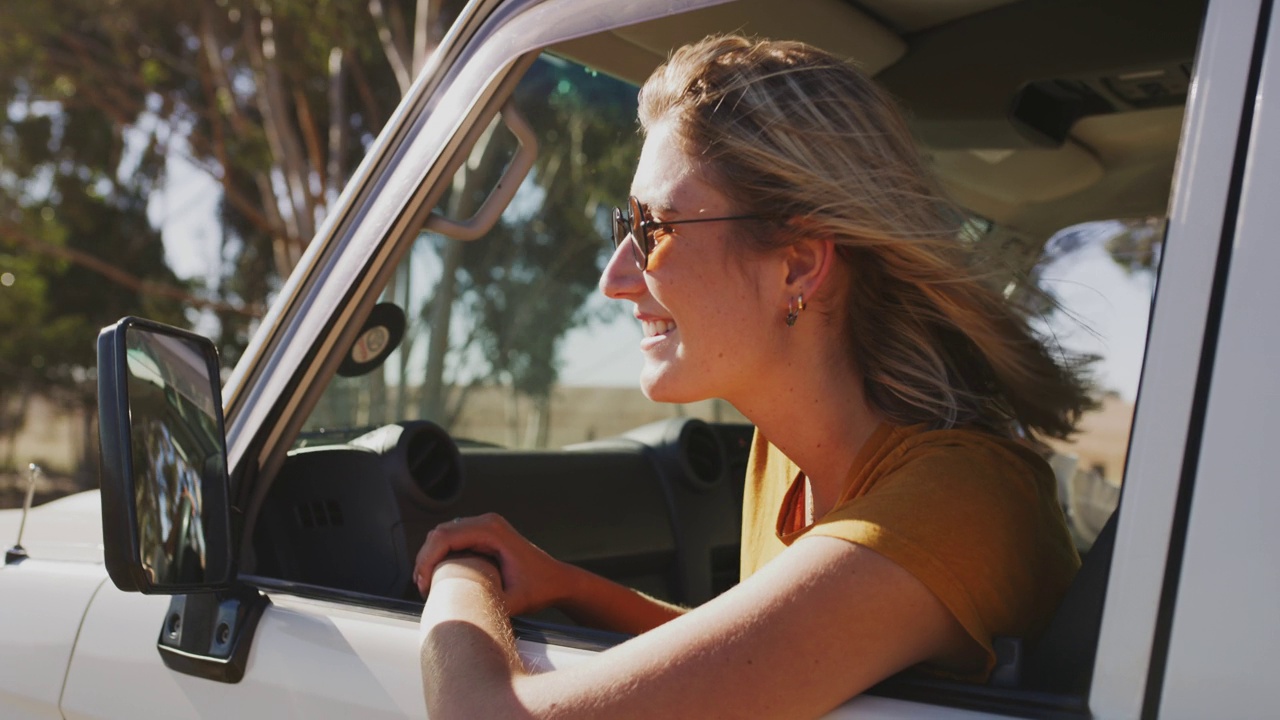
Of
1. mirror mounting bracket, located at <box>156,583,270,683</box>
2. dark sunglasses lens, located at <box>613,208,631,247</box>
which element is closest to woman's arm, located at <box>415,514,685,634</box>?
mirror mounting bracket, located at <box>156,583,270,683</box>

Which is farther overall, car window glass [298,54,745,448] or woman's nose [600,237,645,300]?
car window glass [298,54,745,448]

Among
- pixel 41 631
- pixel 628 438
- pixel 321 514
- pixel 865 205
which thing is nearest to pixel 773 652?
pixel 865 205

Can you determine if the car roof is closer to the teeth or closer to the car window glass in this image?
the teeth

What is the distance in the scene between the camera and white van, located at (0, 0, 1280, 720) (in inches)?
38.2

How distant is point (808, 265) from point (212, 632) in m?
0.96

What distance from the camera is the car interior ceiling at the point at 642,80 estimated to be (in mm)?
1962

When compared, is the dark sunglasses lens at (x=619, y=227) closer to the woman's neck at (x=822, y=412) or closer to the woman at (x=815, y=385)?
the woman at (x=815, y=385)

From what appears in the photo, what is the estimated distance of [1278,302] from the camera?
0.95m

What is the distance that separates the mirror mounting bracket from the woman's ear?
2.81 feet

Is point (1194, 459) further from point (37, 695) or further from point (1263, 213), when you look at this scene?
point (37, 695)

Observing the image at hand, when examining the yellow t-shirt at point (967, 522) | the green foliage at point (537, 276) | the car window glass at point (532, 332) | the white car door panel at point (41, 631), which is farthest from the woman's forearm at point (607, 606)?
the green foliage at point (537, 276)

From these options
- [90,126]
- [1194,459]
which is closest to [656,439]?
[1194,459]

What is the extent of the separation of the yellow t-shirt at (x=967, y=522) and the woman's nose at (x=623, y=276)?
398 millimetres

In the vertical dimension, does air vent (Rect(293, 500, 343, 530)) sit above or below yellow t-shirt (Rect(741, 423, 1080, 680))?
below
